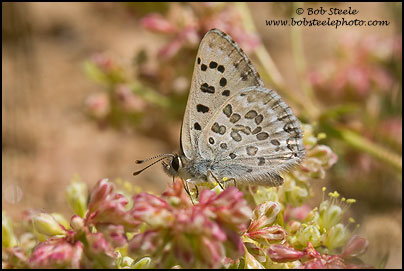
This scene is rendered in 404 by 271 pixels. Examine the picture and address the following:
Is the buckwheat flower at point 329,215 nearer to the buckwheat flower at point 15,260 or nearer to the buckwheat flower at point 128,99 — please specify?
the buckwheat flower at point 15,260

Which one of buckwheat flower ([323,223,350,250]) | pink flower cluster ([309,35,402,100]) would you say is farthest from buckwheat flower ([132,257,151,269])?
pink flower cluster ([309,35,402,100])

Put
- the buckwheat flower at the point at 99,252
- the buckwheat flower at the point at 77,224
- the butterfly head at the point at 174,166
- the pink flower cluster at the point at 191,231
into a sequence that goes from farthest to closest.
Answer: the butterfly head at the point at 174,166
the buckwheat flower at the point at 77,224
the buckwheat flower at the point at 99,252
the pink flower cluster at the point at 191,231

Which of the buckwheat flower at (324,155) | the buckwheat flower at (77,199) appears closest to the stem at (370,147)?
the buckwheat flower at (324,155)

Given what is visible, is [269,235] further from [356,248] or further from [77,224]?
[77,224]

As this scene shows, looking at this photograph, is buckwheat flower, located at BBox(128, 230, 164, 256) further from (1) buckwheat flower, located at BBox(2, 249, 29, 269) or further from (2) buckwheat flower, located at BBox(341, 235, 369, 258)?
(2) buckwheat flower, located at BBox(341, 235, 369, 258)

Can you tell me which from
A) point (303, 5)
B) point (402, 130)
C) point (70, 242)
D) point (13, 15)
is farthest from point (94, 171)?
point (70, 242)

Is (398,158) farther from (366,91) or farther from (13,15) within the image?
(13,15)

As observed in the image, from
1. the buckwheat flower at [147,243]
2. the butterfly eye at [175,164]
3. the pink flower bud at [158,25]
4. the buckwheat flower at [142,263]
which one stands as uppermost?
the pink flower bud at [158,25]
